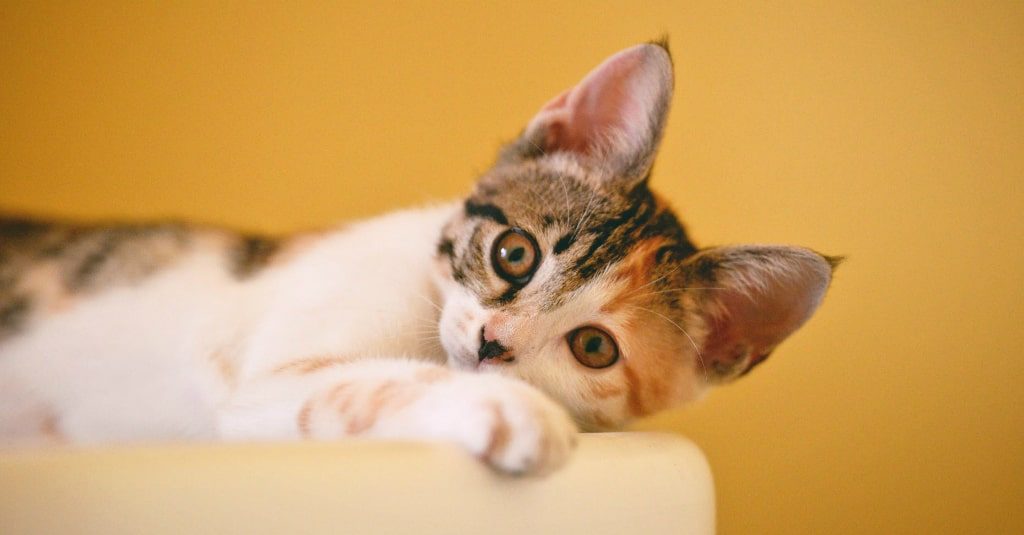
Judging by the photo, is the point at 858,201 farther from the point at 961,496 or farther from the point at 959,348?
the point at 961,496

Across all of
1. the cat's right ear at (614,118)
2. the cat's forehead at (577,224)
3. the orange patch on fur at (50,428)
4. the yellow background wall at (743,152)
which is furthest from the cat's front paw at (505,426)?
the yellow background wall at (743,152)

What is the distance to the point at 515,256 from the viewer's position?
840 mm

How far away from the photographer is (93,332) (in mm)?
985

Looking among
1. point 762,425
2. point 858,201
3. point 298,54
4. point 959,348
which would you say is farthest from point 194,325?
point 959,348

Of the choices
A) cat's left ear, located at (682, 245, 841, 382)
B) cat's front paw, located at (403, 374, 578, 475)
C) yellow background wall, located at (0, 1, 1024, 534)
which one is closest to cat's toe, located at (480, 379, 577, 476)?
cat's front paw, located at (403, 374, 578, 475)

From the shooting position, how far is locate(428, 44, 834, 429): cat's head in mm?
801

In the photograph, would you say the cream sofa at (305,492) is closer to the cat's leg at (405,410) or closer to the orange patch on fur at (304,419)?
the cat's leg at (405,410)

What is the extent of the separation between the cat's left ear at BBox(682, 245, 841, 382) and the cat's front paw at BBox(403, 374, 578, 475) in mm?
426

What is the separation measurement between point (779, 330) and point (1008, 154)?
84 centimetres

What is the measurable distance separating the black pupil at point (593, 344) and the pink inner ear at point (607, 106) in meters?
0.28

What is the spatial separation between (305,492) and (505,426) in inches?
5.7

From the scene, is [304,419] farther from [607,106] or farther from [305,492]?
[607,106]

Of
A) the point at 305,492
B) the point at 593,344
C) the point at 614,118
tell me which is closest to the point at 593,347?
the point at 593,344

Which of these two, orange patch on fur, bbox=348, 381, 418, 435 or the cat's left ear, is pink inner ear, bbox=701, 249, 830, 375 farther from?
orange patch on fur, bbox=348, 381, 418, 435
